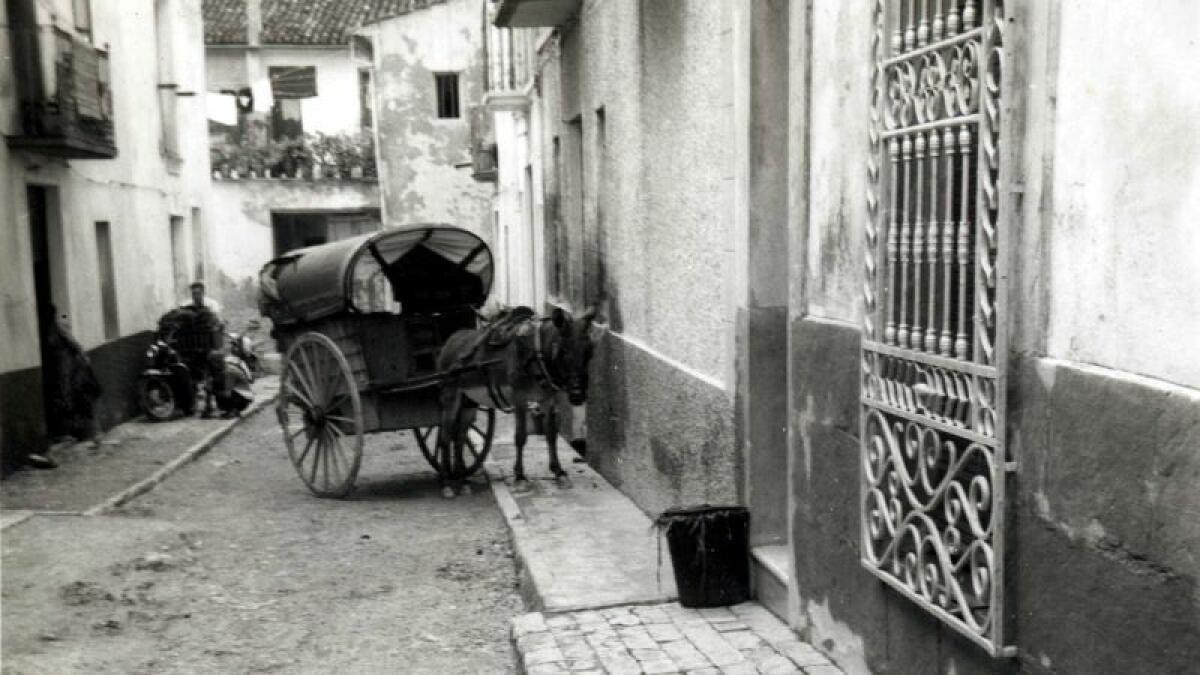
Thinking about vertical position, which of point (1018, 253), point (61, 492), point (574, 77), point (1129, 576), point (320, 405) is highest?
point (574, 77)

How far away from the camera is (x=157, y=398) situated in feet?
50.8

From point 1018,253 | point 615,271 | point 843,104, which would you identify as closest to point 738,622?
point 843,104

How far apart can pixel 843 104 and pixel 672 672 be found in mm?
2425

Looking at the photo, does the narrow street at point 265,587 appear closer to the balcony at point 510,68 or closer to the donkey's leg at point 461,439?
the donkey's leg at point 461,439

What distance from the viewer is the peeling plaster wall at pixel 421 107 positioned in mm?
31891

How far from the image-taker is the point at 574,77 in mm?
11344

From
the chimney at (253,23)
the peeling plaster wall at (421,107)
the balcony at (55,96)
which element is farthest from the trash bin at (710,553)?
the chimney at (253,23)

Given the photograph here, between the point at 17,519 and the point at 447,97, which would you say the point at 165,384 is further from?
the point at 447,97

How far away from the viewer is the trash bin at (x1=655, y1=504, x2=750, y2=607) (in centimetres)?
553

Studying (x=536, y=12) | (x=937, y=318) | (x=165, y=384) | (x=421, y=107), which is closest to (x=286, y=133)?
(x=421, y=107)

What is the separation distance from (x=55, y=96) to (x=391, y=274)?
15.4ft

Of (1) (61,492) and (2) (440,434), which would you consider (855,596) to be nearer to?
(2) (440,434)

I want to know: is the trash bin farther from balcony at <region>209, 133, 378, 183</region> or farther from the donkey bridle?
balcony at <region>209, 133, 378, 183</region>

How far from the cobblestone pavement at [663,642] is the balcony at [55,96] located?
8.91 metres
